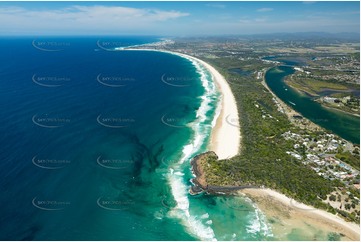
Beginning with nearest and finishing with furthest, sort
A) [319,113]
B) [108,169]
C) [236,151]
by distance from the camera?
[108,169] < [236,151] < [319,113]

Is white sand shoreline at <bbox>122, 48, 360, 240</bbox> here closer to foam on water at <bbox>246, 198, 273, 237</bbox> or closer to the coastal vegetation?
the coastal vegetation

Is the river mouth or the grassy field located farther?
the grassy field

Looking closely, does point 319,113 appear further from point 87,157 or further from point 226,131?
point 87,157

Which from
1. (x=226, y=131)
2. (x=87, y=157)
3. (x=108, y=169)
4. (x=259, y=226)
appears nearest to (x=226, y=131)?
(x=226, y=131)

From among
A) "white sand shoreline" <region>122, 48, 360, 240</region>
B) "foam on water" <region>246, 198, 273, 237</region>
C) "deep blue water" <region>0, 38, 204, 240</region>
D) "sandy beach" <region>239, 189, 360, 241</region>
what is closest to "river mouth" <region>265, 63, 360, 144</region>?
"white sand shoreline" <region>122, 48, 360, 240</region>

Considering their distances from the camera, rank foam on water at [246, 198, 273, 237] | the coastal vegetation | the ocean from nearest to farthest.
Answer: foam on water at [246, 198, 273, 237], the ocean, the coastal vegetation

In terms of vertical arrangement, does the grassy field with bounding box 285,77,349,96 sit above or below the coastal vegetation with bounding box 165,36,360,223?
above
